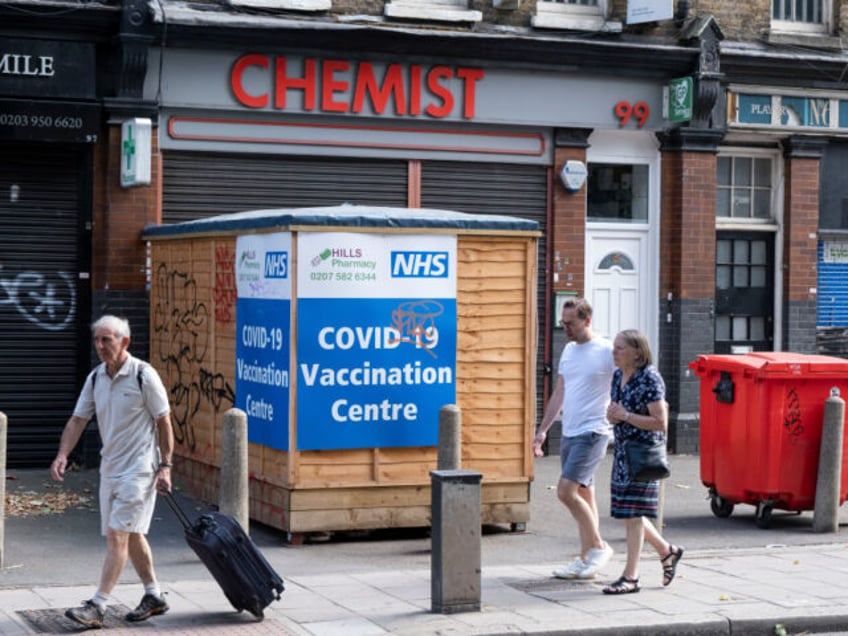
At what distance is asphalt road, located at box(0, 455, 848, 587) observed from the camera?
10.6 metres

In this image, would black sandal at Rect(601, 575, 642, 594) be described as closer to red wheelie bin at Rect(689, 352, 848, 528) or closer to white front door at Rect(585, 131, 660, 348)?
red wheelie bin at Rect(689, 352, 848, 528)

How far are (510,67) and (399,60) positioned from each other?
4.36 feet

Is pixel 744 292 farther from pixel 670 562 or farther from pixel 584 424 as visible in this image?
pixel 670 562

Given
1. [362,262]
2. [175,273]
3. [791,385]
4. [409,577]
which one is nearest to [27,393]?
[175,273]

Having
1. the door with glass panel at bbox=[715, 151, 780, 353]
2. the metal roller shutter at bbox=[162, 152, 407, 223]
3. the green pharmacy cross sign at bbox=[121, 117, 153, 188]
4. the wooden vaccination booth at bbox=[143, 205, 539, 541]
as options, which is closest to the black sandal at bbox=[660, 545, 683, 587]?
the wooden vaccination booth at bbox=[143, 205, 539, 541]

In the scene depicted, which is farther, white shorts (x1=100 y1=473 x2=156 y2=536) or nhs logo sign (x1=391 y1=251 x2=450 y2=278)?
nhs logo sign (x1=391 y1=251 x2=450 y2=278)

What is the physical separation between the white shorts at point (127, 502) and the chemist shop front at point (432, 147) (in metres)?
7.31

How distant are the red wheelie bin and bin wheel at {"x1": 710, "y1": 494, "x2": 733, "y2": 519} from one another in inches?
10.9

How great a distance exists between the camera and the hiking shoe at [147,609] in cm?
873

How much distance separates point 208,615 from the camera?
354 inches

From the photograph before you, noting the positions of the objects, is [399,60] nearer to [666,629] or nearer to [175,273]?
[175,273]

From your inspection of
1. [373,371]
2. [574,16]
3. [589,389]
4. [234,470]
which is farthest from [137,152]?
[589,389]

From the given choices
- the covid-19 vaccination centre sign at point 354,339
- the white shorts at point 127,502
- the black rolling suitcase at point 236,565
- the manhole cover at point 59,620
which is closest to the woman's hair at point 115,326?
the white shorts at point 127,502

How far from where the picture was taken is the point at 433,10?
16.7 metres
